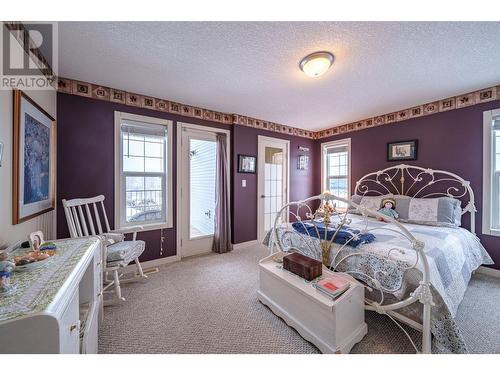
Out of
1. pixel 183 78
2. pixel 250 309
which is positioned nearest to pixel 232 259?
pixel 250 309

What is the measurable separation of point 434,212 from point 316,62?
246 cm

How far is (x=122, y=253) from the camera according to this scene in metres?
2.05

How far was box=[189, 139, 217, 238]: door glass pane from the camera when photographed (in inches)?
131

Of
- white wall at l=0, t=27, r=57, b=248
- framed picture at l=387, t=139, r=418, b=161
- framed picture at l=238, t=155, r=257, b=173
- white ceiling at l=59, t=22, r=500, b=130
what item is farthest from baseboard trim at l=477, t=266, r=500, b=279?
white wall at l=0, t=27, r=57, b=248

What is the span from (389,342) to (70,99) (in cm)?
396

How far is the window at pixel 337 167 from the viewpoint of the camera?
4168 millimetres

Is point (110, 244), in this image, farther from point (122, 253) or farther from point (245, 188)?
point (245, 188)

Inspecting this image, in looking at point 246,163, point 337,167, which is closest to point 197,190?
point 246,163

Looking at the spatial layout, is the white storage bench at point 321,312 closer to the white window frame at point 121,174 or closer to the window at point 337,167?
the white window frame at point 121,174

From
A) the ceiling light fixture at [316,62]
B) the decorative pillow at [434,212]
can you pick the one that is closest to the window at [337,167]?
the decorative pillow at [434,212]

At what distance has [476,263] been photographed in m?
2.19

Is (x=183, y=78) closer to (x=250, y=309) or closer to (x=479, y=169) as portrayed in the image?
(x=250, y=309)

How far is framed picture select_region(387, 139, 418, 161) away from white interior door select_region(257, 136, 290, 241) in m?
1.84

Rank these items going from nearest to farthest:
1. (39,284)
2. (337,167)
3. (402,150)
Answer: (39,284), (402,150), (337,167)
